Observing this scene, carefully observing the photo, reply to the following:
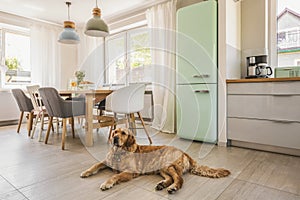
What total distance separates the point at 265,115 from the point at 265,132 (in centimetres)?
19

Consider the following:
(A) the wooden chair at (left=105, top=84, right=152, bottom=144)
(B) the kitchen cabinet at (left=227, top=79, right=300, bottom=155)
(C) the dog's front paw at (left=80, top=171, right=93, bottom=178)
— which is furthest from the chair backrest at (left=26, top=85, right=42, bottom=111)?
(B) the kitchen cabinet at (left=227, top=79, right=300, bottom=155)

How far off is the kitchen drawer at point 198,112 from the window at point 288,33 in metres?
1.06

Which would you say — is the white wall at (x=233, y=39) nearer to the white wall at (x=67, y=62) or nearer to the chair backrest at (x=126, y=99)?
the chair backrest at (x=126, y=99)

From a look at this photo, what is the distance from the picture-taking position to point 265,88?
6.88ft

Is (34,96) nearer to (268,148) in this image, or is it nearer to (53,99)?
(53,99)

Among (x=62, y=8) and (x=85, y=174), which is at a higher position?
(x=62, y=8)

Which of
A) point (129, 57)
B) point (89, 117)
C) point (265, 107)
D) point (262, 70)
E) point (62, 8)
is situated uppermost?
point (62, 8)

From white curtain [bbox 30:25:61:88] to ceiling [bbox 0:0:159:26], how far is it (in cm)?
31

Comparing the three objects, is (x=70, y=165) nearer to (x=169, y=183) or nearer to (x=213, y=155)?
(x=169, y=183)

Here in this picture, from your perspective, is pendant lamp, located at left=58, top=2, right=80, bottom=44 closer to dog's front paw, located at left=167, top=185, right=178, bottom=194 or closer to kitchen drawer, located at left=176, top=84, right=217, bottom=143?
kitchen drawer, located at left=176, top=84, right=217, bottom=143

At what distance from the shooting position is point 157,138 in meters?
2.84

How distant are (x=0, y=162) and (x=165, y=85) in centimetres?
240

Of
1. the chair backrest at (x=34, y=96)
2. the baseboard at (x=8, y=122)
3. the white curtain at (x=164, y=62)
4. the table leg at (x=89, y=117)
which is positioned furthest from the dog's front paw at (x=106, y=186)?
the baseboard at (x=8, y=122)

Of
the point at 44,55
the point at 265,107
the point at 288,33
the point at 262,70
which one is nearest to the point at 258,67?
the point at 262,70
